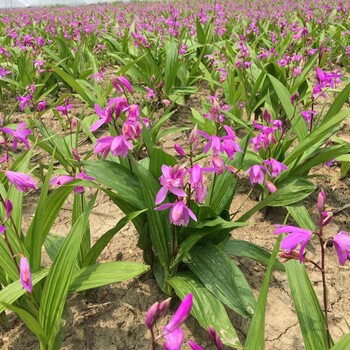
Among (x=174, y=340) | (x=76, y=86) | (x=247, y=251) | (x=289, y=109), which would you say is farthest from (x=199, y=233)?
(x=76, y=86)

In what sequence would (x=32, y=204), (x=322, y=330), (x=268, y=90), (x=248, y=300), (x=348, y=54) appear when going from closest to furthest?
(x=322, y=330) → (x=248, y=300) → (x=32, y=204) → (x=268, y=90) → (x=348, y=54)

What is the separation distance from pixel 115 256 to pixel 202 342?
0.68 m

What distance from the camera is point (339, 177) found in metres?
2.64

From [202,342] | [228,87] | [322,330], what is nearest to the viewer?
[322,330]

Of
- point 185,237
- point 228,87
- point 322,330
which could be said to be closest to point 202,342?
point 185,237

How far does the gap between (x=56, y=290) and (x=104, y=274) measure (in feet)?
0.66

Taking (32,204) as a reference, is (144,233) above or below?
above

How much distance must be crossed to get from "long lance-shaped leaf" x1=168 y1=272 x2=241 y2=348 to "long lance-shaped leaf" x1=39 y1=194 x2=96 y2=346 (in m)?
0.44

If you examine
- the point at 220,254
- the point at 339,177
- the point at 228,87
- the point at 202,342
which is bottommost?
the point at 202,342

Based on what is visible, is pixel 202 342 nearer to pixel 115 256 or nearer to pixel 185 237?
pixel 185 237

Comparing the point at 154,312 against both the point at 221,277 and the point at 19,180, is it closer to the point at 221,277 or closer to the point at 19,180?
the point at 19,180

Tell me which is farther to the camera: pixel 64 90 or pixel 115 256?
pixel 64 90

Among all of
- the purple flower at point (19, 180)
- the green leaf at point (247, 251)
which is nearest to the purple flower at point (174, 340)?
the purple flower at point (19, 180)

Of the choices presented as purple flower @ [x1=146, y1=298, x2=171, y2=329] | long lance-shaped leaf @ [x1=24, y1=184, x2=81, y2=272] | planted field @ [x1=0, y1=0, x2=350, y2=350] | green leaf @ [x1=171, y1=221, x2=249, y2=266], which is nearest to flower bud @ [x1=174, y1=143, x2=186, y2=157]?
planted field @ [x1=0, y1=0, x2=350, y2=350]
